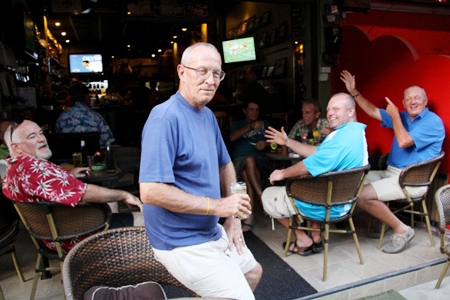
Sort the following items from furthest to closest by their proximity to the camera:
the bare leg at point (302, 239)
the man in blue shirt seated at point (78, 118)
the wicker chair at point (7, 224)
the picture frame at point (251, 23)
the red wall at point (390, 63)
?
the picture frame at point (251, 23)
the man in blue shirt seated at point (78, 118)
the red wall at point (390, 63)
the bare leg at point (302, 239)
the wicker chair at point (7, 224)

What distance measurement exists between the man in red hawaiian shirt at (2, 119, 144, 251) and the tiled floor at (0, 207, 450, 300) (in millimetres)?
880

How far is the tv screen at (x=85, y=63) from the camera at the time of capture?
44.0 feet

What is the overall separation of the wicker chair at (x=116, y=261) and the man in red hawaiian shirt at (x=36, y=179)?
25.2 inches

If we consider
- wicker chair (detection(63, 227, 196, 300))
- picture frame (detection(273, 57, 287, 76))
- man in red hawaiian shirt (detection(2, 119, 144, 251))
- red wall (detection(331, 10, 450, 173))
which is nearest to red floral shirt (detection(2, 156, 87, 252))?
man in red hawaiian shirt (detection(2, 119, 144, 251))

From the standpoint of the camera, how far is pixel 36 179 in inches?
88.7

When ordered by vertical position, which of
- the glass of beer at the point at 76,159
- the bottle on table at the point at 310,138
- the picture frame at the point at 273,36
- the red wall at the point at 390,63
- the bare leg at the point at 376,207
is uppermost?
the picture frame at the point at 273,36

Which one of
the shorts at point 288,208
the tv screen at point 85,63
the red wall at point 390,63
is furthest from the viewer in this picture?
the tv screen at point 85,63

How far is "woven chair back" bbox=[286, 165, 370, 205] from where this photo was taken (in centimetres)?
278

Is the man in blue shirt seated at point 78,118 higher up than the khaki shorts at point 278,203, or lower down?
higher up

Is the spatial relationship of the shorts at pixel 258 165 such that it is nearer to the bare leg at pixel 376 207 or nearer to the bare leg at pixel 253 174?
the bare leg at pixel 253 174

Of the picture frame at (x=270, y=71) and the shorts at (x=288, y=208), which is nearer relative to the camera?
the shorts at (x=288, y=208)

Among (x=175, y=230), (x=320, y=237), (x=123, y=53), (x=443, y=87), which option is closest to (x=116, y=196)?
(x=175, y=230)

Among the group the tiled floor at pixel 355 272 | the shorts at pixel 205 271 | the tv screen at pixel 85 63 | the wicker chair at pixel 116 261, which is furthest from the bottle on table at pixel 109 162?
the tv screen at pixel 85 63

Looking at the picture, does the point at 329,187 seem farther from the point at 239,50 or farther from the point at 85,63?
the point at 85,63
